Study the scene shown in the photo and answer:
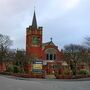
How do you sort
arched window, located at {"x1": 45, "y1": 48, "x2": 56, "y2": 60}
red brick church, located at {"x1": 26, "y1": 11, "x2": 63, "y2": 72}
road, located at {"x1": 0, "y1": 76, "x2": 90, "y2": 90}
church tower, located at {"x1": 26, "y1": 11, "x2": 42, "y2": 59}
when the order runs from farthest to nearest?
church tower, located at {"x1": 26, "y1": 11, "x2": 42, "y2": 59}, arched window, located at {"x1": 45, "y1": 48, "x2": 56, "y2": 60}, red brick church, located at {"x1": 26, "y1": 11, "x2": 63, "y2": 72}, road, located at {"x1": 0, "y1": 76, "x2": 90, "y2": 90}

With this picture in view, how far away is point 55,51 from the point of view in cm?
10519

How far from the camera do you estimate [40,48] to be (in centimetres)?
10556

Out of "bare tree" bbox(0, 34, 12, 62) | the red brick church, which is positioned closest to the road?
"bare tree" bbox(0, 34, 12, 62)

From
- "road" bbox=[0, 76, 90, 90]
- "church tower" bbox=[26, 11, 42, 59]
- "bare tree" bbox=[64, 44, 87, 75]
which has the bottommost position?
"road" bbox=[0, 76, 90, 90]

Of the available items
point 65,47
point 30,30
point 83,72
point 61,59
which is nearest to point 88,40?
point 83,72

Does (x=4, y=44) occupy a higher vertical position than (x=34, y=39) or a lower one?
lower

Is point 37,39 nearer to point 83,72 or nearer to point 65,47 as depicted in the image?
point 65,47

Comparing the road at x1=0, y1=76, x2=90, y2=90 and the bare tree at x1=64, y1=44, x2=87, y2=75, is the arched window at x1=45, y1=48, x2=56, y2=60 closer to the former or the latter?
the bare tree at x1=64, y1=44, x2=87, y2=75

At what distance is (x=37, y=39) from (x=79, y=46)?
19547mm

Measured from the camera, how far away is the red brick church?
340ft

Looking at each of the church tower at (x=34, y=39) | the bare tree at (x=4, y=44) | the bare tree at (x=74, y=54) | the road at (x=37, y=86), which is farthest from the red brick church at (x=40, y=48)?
the road at (x=37, y=86)

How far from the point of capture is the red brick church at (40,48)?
104 metres

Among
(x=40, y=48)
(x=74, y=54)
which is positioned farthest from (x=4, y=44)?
(x=40, y=48)

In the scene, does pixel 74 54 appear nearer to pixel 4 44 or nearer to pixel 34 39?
pixel 4 44
